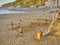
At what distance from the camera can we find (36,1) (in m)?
7.46

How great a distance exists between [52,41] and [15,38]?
0.72 meters

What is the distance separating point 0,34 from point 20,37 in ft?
1.62

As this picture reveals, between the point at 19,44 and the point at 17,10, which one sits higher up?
the point at 19,44

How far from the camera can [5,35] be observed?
150 inches

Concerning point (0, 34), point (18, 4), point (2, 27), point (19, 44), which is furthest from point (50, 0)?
point (19, 44)

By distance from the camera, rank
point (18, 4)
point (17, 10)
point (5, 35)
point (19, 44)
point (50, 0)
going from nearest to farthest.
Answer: point (19, 44) < point (5, 35) < point (18, 4) < point (17, 10) < point (50, 0)

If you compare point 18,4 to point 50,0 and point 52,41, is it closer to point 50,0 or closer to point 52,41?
point 50,0

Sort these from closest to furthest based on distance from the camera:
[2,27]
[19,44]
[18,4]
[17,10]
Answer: [19,44] < [2,27] < [18,4] < [17,10]

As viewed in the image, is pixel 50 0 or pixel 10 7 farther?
pixel 50 0

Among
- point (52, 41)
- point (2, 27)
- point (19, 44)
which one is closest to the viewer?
point (19, 44)

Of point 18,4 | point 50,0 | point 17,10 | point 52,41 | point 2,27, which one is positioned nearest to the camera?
point 52,41

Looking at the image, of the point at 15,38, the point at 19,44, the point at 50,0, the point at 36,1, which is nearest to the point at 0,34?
the point at 15,38

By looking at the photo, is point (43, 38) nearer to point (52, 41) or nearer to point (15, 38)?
point (52, 41)

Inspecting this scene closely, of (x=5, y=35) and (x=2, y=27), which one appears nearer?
(x=5, y=35)
